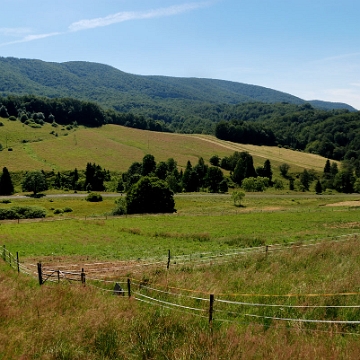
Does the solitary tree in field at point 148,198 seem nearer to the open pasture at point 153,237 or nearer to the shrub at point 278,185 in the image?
the open pasture at point 153,237

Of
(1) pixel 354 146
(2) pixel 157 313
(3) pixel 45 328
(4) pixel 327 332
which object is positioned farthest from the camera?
(1) pixel 354 146

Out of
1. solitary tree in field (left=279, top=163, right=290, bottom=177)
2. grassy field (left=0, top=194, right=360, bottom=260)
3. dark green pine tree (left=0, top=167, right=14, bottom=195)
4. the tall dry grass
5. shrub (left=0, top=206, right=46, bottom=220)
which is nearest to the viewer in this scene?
the tall dry grass

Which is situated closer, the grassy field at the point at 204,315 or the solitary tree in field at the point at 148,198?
the grassy field at the point at 204,315

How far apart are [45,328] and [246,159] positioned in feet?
438

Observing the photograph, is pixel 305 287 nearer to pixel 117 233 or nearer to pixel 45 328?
pixel 45 328

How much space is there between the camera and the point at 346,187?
129125 millimetres

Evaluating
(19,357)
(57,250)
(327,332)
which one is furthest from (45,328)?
(57,250)

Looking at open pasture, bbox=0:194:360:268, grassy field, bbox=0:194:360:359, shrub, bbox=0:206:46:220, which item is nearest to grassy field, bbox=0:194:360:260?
open pasture, bbox=0:194:360:268

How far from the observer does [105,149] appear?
152250mm

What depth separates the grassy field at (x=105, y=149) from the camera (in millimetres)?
130125

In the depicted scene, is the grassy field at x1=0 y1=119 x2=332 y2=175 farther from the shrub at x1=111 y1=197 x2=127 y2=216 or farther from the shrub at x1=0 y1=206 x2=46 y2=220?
the shrub at x1=111 y1=197 x2=127 y2=216

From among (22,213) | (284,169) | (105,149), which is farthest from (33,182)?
(284,169)

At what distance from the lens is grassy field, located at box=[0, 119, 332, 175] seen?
130125 mm

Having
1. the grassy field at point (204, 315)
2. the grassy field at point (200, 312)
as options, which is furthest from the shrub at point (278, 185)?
the grassy field at point (204, 315)
